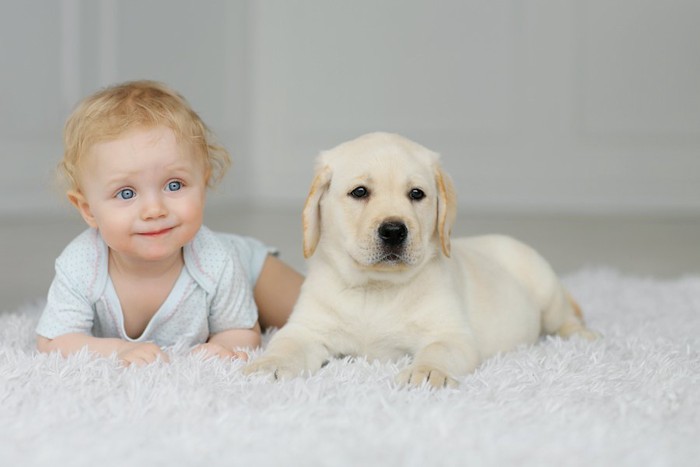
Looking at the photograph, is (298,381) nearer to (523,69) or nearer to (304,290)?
(304,290)

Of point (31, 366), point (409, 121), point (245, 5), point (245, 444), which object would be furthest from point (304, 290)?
point (245, 5)

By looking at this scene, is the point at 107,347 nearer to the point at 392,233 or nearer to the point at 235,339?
the point at 235,339

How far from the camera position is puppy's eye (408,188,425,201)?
Answer: 7.04ft

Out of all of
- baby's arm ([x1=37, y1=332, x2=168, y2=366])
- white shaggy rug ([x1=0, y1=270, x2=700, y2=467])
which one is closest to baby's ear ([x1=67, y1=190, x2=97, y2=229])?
baby's arm ([x1=37, y1=332, x2=168, y2=366])

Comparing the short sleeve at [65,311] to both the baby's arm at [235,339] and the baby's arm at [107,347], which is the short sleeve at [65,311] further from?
the baby's arm at [235,339]

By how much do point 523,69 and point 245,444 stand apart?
15.4ft

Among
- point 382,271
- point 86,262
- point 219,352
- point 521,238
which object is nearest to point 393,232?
point 382,271

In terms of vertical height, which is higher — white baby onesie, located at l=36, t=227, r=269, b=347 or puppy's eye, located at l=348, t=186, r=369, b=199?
puppy's eye, located at l=348, t=186, r=369, b=199

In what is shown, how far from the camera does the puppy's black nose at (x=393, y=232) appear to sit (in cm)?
203

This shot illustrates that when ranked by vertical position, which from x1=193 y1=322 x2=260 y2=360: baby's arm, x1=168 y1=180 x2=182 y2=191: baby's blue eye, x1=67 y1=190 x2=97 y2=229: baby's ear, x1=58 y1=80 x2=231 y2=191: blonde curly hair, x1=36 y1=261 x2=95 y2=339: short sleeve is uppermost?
x1=58 y1=80 x2=231 y2=191: blonde curly hair

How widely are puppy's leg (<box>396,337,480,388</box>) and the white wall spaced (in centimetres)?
371

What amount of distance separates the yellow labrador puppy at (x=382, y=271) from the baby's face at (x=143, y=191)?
312 millimetres

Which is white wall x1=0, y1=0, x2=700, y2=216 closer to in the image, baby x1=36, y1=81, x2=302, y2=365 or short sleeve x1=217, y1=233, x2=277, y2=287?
short sleeve x1=217, y1=233, x2=277, y2=287

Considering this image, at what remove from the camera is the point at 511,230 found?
17.9 ft
